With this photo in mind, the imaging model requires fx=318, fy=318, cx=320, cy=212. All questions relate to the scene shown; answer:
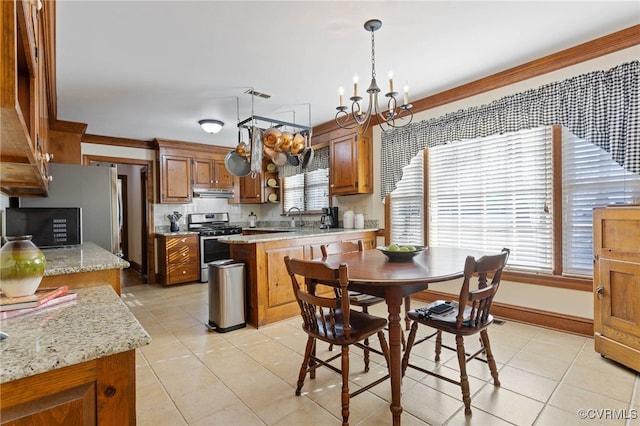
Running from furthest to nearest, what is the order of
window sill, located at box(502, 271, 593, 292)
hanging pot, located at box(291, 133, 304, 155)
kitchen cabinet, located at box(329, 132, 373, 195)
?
kitchen cabinet, located at box(329, 132, 373, 195), hanging pot, located at box(291, 133, 304, 155), window sill, located at box(502, 271, 593, 292)

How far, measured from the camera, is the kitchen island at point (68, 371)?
0.70 meters

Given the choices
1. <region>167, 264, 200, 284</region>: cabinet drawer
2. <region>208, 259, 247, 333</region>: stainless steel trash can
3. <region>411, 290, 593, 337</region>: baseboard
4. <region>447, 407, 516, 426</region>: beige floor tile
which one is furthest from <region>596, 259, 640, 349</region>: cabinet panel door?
<region>167, 264, 200, 284</region>: cabinet drawer

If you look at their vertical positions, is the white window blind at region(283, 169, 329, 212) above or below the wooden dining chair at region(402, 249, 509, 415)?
above

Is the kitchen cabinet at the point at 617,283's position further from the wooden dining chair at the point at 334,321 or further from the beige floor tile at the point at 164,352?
the beige floor tile at the point at 164,352

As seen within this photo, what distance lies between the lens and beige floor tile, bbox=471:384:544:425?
1708 millimetres

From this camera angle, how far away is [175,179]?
17.9ft

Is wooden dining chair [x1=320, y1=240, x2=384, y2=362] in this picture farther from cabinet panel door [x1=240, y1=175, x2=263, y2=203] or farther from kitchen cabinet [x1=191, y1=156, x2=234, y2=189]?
kitchen cabinet [x1=191, y1=156, x2=234, y2=189]

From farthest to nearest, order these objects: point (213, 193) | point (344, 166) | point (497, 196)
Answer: point (213, 193), point (344, 166), point (497, 196)

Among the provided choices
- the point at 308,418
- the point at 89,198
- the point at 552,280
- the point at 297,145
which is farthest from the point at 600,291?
the point at 89,198

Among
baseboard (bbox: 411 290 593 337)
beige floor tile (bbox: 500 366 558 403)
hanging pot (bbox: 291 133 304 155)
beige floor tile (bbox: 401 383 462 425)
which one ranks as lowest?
beige floor tile (bbox: 401 383 462 425)

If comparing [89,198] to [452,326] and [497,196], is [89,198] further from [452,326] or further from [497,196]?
[497,196]

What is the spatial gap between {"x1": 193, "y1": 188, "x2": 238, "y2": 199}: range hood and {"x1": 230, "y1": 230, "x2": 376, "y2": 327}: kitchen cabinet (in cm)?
270

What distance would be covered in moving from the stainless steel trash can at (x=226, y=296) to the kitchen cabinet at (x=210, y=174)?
2.99m

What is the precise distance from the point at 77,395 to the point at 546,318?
11.4 ft
